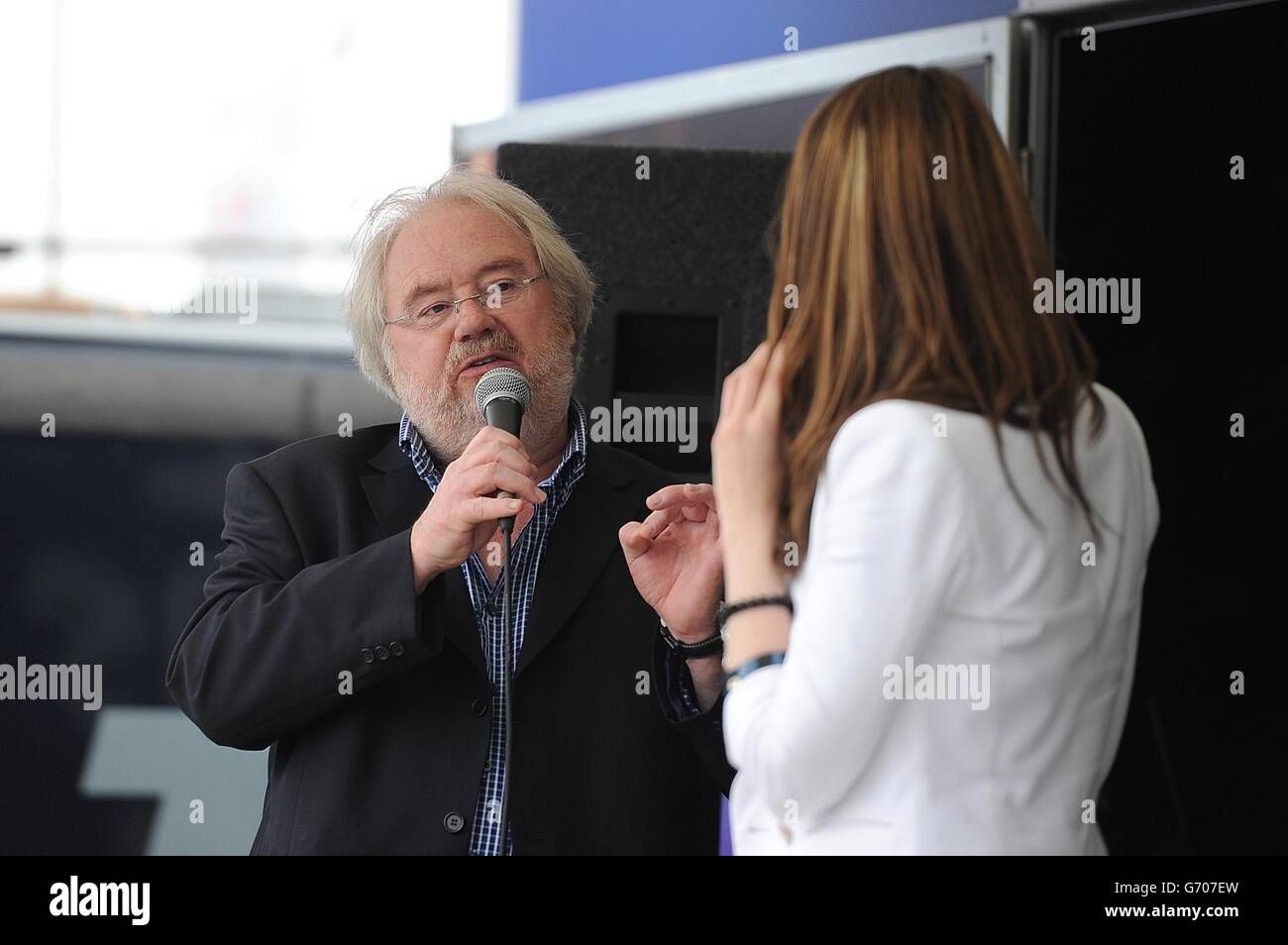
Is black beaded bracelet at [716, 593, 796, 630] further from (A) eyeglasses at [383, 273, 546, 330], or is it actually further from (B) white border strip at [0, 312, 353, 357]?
(B) white border strip at [0, 312, 353, 357]

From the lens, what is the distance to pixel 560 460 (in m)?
1.70

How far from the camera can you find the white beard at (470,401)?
1.59m

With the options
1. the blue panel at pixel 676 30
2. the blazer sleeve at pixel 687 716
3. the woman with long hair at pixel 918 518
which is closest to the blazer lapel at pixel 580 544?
the blazer sleeve at pixel 687 716

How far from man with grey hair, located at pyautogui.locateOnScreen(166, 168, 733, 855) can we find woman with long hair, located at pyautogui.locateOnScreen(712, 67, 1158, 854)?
34 cm

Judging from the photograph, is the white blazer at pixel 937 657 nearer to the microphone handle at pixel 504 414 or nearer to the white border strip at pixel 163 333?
the microphone handle at pixel 504 414

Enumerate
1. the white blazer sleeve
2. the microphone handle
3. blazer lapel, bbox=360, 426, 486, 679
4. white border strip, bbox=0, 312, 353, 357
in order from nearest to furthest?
the white blazer sleeve < the microphone handle < blazer lapel, bbox=360, 426, 486, 679 < white border strip, bbox=0, 312, 353, 357

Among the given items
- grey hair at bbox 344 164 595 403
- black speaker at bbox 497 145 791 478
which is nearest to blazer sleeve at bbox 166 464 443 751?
grey hair at bbox 344 164 595 403

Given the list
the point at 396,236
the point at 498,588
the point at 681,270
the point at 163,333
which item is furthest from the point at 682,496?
the point at 163,333

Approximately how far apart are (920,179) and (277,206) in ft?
13.8

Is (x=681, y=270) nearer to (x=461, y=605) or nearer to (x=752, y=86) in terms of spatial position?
(x=752, y=86)

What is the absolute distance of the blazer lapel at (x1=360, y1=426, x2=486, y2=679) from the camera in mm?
1487

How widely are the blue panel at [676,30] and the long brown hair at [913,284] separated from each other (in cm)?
246
